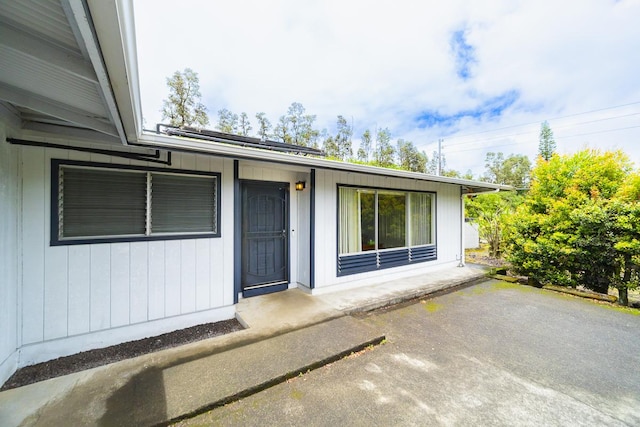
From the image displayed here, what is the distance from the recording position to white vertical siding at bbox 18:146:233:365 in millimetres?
2416

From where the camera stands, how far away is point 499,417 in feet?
6.06

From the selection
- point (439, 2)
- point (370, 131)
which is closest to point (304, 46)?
point (439, 2)

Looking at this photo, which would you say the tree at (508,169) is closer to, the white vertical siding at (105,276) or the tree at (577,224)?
the tree at (577,224)

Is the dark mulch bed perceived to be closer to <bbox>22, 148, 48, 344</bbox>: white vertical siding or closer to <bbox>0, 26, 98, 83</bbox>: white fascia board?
<bbox>22, 148, 48, 344</bbox>: white vertical siding

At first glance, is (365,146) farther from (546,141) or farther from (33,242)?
(33,242)

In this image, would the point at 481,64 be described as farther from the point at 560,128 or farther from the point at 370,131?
the point at 560,128

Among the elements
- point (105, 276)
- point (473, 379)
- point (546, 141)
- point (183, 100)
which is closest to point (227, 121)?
point (183, 100)

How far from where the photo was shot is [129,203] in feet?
9.48

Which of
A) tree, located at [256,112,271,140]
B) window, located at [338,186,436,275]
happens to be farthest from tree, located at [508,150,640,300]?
tree, located at [256,112,271,140]

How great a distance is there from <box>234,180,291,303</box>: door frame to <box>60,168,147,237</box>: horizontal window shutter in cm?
110

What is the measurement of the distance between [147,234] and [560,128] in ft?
104

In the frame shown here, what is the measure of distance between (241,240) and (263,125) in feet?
48.9

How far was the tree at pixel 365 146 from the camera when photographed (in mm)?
19547

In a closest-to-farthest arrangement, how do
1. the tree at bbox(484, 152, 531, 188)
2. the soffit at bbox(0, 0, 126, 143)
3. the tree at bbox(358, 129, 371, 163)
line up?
the soffit at bbox(0, 0, 126, 143) → the tree at bbox(358, 129, 371, 163) → the tree at bbox(484, 152, 531, 188)
